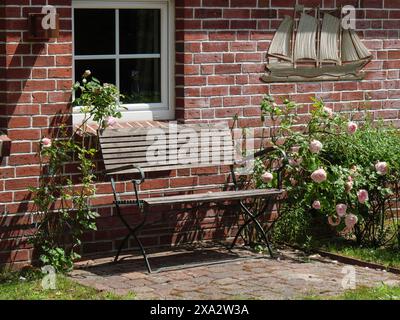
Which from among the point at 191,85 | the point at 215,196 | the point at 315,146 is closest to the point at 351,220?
the point at 315,146

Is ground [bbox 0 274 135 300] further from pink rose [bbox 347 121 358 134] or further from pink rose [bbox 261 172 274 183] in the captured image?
pink rose [bbox 347 121 358 134]

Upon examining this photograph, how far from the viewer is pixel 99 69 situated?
8.61 meters

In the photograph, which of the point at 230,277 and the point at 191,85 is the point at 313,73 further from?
the point at 230,277

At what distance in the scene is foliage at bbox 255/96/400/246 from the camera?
28.7ft

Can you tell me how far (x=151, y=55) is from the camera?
8875 mm

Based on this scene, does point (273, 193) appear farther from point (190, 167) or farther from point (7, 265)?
point (7, 265)

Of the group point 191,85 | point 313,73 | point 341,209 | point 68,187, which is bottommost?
point 341,209

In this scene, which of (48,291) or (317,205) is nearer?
(48,291)

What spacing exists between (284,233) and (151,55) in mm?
1966

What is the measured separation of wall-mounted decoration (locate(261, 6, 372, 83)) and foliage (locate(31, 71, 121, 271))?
1.78 meters

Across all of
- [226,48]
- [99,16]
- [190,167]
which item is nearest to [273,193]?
[190,167]

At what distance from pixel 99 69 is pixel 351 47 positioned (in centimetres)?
262

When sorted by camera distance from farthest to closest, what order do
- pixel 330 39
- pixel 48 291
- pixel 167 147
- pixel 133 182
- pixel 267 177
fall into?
1. pixel 330 39
2. pixel 267 177
3. pixel 167 147
4. pixel 133 182
5. pixel 48 291

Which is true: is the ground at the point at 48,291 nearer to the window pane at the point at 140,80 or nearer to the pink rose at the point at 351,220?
the window pane at the point at 140,80
